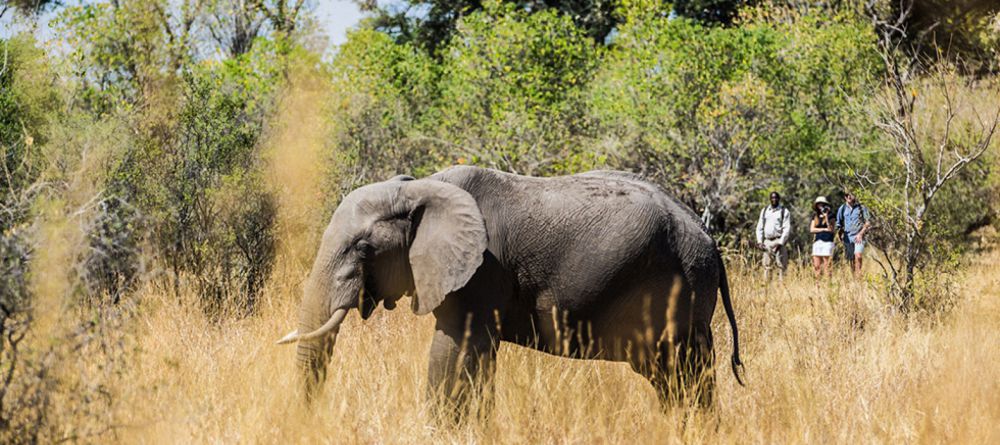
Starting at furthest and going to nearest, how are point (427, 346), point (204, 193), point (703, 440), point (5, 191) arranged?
point (204, 193) < point (5, 191) < point (427, 346) < point (703, 440)

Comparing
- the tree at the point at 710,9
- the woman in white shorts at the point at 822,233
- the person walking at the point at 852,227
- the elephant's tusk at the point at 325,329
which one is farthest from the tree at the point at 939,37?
the tree at the point at 710,9

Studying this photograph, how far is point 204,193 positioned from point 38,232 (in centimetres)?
575

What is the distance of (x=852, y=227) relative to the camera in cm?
1380

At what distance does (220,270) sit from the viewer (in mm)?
9930

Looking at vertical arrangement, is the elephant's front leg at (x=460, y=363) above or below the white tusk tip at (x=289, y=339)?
below

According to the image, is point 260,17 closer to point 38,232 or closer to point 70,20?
point 70,20

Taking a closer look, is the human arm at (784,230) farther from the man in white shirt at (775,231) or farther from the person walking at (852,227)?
the person walking at (852,227)

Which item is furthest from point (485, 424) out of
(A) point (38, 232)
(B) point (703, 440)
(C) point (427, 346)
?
(A) point (38, 232)

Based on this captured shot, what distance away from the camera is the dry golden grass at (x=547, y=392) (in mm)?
5062

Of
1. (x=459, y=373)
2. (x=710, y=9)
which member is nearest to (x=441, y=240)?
(x=459, y=373)

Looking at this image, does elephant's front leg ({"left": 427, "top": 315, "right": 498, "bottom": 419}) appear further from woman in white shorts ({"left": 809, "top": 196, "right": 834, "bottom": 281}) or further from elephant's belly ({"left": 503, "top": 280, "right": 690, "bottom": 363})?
woman in white shorts ({"left": 809, "top": 196, "right": 834, "bottom": 281})

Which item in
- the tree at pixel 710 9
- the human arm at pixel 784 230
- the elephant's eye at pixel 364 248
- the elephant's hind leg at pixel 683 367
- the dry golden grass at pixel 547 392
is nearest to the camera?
the dry golden grass at pixel 547 392

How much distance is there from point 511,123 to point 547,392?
869 cm

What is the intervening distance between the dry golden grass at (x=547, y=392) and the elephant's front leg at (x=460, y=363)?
0.14 metres
